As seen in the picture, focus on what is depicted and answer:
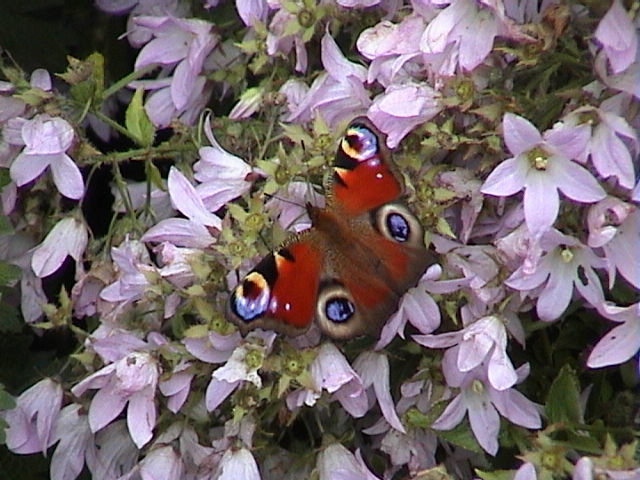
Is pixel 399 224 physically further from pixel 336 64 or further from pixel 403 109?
pixel 336 64

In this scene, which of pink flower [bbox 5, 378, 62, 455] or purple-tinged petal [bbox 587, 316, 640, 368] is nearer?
purple-tinged petal [bbox 587, 316, 640, 368]

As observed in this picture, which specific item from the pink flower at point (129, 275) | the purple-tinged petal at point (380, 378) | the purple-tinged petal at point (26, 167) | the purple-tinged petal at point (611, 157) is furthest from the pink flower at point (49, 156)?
the purple-tinged petal at point (611, 157)

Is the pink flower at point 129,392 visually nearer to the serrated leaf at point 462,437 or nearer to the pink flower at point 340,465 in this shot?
the pink flower at point 340,465

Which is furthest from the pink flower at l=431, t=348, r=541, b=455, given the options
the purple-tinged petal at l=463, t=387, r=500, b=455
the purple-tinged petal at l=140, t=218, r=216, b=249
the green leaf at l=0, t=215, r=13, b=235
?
the green leaf at l=0, t=215, r=13, b=235

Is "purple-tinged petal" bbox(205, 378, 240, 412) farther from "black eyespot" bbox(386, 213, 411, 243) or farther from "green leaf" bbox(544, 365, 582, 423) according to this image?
"green leaf" bbox(544, 365, 582, 423)

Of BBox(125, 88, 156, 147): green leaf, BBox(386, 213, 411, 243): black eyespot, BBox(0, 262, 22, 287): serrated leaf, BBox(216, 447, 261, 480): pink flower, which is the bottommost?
BBox(216, 447, 261, 480): pink flower

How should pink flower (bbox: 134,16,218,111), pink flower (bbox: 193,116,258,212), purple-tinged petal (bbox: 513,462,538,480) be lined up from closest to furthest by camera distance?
purple-tinged petal (bbox: 513,462,538,480) → pink flower (bbox: 193,116,258,212) → pink flower (bbox: 134,16,218,111)
